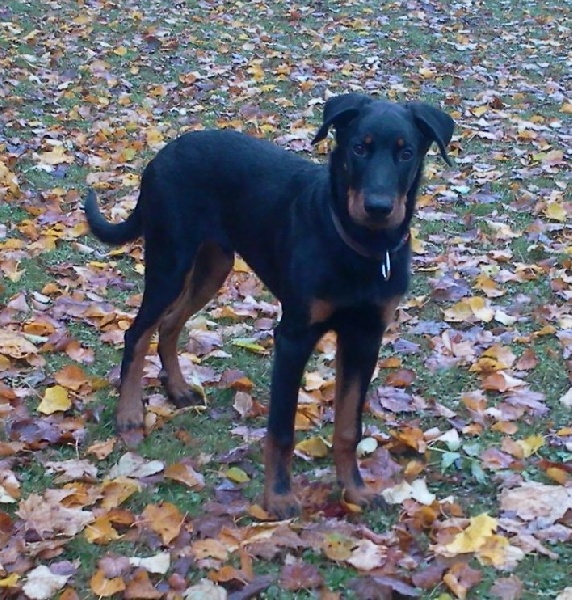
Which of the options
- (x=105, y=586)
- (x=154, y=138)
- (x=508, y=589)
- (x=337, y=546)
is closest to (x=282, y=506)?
(x=337, y=546)

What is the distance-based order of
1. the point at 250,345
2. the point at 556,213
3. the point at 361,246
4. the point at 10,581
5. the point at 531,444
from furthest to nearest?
the point at 556,213 < the point at 250,345 < the point at 531,444 < the point at 361,246 < the point at 10,581

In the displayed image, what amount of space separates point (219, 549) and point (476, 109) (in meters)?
7.65

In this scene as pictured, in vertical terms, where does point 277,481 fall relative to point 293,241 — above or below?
below

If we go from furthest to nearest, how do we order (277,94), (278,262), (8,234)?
(277,94), (8,234), (278,262)

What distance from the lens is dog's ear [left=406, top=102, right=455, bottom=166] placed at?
147 inches

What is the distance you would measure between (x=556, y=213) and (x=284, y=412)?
4.06 metres

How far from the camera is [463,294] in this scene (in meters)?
6.09

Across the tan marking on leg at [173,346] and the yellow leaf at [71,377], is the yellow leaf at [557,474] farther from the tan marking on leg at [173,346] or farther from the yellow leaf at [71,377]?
the yellow leaf at [71,377]

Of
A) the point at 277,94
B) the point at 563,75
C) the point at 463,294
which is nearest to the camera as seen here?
the point at 463,294

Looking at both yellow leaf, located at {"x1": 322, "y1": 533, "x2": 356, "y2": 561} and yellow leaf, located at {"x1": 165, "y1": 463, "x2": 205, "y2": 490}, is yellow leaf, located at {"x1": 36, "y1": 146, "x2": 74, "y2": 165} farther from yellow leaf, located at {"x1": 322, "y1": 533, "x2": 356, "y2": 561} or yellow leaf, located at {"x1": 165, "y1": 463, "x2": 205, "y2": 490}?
yellow leaf, located at {"x1": 322, "y1": 533, "x2": 356, "y2": 561}

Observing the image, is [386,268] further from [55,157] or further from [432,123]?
[55,157]

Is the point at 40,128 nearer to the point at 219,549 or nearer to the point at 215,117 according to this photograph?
the point at 215,117

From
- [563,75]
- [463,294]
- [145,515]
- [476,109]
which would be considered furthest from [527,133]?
[145,515]

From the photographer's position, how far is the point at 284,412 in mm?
3898
